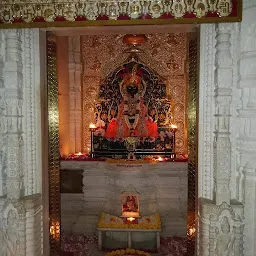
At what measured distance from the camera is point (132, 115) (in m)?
8.60

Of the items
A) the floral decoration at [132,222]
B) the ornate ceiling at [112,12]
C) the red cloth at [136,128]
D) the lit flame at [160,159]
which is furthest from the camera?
the red cloth at [136,128]

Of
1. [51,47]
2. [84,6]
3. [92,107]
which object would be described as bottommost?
[92,107]

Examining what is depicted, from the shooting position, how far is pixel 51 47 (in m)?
4.55

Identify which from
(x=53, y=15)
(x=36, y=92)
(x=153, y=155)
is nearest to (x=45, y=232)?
(x=36, y=92)

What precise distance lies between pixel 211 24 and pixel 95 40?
5.49 meters

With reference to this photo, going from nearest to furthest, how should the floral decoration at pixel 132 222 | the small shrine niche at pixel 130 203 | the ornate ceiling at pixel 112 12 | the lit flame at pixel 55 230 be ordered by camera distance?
the ornate ceiling at pixel 112 12 < the lit flame at pixel 55 230 < the floral decoration at pixel 132 222 < the small shrine niche at pixel 130 203

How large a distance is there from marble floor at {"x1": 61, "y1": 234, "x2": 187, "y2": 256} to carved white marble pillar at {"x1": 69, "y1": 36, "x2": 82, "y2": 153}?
7.78 feet

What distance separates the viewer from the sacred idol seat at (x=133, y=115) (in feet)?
27.8

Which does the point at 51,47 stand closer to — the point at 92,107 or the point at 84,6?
the point at 84,6

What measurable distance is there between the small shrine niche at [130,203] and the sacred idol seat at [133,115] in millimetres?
1029

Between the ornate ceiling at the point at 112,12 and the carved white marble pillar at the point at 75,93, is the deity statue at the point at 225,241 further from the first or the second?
the carved white marble pillar at the point at 75,93

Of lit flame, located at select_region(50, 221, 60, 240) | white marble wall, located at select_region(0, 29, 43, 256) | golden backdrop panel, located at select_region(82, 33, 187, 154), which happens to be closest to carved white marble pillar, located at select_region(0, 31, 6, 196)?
white marble wall, located at select_region(0, 29, 43, 256)

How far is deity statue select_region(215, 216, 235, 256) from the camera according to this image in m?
3.91

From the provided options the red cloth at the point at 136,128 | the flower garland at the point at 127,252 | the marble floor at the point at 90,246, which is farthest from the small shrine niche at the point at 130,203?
the red cloth at the point at 136,128
